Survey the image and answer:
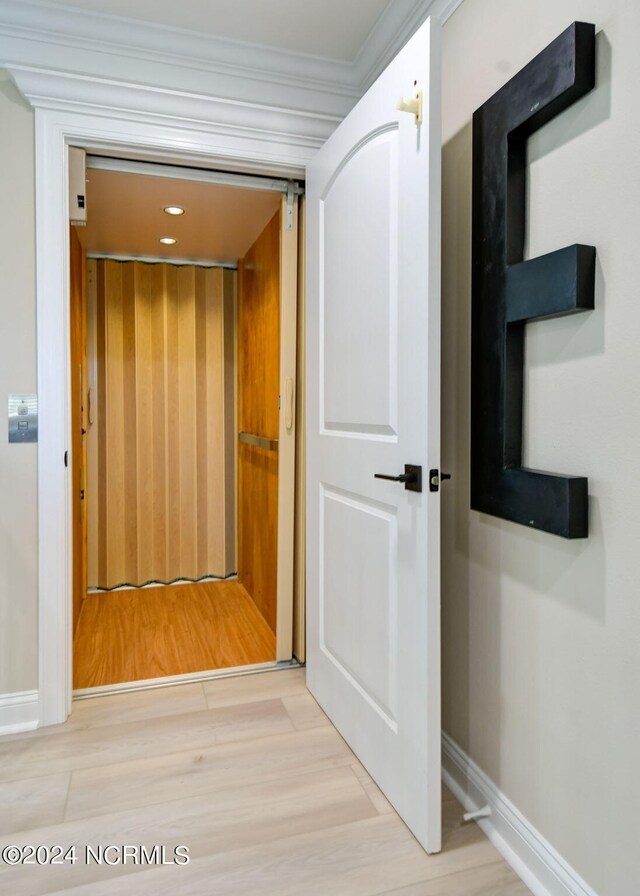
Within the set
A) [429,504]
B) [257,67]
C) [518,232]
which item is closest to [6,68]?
[257,67]

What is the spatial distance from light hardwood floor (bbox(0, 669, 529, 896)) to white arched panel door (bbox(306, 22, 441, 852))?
0.09 metres

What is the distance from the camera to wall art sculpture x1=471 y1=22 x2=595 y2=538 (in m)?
1.14

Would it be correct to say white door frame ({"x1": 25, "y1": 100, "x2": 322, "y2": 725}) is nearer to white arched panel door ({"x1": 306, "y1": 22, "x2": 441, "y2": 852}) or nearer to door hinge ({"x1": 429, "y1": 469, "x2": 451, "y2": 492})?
white arched panel door ({"x1": 306, "y1": 22, "x2": 441, "y2": 852})

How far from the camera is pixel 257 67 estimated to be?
2.06 meters

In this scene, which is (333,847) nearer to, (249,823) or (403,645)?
(249,823)

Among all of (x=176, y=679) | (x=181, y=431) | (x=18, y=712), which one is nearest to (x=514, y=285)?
(x=176, y=679)

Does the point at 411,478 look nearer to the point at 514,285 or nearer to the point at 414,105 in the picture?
the point at 514,285

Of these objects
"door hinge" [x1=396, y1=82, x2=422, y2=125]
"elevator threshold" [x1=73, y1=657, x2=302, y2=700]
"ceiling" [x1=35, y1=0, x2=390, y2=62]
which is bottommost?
"elevator threshold" [x1=73, y1=657, x2=302, y2=700]

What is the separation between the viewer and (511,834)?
4.58ft

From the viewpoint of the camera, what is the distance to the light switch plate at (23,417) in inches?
76.9

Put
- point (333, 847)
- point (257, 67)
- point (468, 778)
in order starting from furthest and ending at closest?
1. point (257, 67)
2. point (468, 778)
3. point (333, 847)

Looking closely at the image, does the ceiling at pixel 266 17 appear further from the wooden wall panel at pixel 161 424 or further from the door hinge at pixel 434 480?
the wooden wall panel at pixel 161 424

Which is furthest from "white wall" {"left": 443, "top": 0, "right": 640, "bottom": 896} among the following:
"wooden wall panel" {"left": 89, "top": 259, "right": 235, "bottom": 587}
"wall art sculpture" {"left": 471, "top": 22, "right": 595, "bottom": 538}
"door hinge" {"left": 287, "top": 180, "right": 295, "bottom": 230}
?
"wooden wall panel" {"left": 89, "top": 259, "right": 235, "bottom": 587}

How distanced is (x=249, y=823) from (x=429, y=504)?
3.21ft
